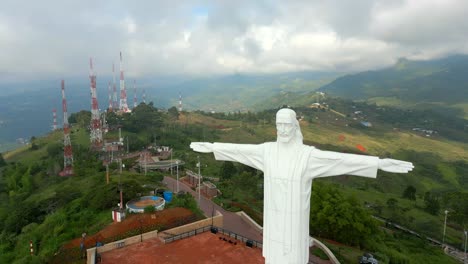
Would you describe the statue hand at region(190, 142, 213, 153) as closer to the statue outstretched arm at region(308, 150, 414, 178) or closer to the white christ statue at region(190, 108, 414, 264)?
the white christ statue at region(190, 108, 414, 264)

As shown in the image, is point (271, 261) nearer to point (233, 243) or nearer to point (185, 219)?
point (233, 243)

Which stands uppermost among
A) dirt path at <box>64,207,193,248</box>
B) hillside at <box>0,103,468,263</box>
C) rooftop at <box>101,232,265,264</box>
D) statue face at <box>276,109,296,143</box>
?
statue face at <box>276,109,296,143</box>

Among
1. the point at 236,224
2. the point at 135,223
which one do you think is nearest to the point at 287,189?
the point at 135,223

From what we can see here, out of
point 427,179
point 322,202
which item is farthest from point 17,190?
point 427,179

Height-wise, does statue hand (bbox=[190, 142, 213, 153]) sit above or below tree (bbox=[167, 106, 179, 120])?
above

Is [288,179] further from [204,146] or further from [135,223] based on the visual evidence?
[135,223]

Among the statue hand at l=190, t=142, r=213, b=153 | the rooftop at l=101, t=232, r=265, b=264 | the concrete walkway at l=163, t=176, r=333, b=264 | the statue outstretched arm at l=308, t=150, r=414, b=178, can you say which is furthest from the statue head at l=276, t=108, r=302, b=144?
the concrete walkway at l=163, t=176, r=333, b=264
